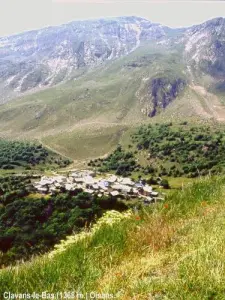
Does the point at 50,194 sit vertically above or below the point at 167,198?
below

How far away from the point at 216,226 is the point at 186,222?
932 millimetres

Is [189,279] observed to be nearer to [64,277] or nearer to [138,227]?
[64,277]

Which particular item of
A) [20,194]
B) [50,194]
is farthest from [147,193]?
[20,194]

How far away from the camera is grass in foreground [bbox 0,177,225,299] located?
5.05 m

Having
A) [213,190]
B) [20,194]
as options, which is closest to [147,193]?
[20,194]

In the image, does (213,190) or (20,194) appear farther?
(20,194)

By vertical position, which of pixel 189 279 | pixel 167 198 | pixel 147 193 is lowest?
pixel 147 193

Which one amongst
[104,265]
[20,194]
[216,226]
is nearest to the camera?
[104,265]

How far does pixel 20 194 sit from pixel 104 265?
187 m

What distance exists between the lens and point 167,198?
9.59 metres

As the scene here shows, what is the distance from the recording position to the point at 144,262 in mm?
6102

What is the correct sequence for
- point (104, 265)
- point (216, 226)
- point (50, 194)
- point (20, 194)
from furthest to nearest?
point (20, 194) < point (50, 194) < point (216, 226) < point (104, 265)

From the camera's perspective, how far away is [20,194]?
187000 millimetres

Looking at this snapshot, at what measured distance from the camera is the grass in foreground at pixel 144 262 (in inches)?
199
